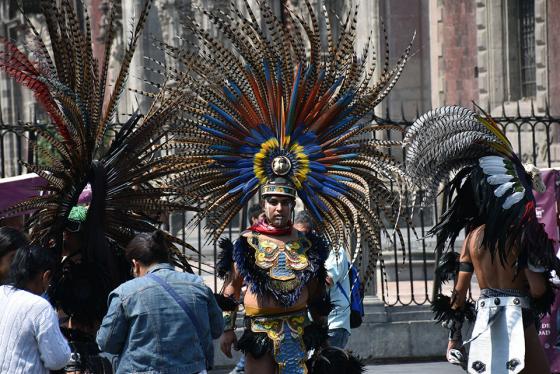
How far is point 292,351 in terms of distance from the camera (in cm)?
912

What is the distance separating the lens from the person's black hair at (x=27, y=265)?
7.46 meters

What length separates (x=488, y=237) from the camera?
31.0ft

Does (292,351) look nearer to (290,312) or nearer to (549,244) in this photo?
(290,312)

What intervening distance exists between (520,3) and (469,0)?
4.08ft

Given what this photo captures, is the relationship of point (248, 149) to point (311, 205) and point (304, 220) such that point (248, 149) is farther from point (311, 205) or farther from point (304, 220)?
point (304, 220)

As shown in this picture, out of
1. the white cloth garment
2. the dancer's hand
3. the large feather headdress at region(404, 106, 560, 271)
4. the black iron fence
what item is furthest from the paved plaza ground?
the dancer's hand

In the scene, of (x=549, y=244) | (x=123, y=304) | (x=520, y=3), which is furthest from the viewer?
(x=520, y=3)

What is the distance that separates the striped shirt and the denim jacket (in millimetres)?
609

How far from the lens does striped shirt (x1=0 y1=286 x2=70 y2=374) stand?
732 cm

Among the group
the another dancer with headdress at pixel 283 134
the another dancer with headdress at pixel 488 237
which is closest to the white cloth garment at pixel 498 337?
the another dancer with headdress at pixel 488 237

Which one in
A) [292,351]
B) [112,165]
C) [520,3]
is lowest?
Answer: [292,351]

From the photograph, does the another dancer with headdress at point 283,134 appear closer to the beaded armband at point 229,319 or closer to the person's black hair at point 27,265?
the beaded armband at point 229,319

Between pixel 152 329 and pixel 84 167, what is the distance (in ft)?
4.66

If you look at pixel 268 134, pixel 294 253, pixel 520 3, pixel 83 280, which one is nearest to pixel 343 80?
pixel 268 134
